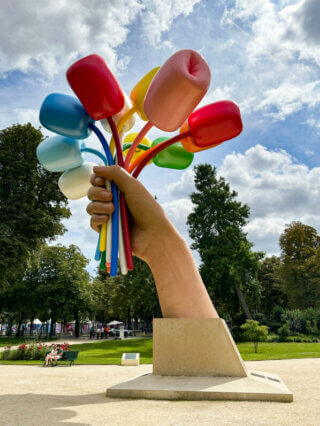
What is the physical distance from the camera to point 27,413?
16.9 feet

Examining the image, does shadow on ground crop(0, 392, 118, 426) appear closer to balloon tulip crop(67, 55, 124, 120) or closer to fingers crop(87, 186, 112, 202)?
fingers crop(87, 186, 112, 202)

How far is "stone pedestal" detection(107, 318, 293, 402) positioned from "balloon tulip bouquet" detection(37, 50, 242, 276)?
1.82 m

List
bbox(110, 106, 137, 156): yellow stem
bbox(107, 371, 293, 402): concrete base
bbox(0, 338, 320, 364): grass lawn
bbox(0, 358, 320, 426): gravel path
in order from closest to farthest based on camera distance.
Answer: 1. bbox(0, 358, 320, 426): gravel path
2. bbox(107, 371, 293, 402): concrete base
3. bbox(110, 106, 137, 156): yellow stem
4. bbox(0, 338, 320, 364): grass lawn

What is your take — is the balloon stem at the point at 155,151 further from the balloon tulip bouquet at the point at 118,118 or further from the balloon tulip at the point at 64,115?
the balloon tulip at the point at 64,115

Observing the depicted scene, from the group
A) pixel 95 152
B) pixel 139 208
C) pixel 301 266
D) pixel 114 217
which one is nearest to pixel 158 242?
pixel 139 208

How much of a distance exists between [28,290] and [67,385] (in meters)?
28.9

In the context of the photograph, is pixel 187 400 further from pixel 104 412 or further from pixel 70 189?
pixel 70 189

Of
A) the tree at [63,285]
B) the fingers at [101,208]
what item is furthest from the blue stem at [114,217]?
the tree at [63,285]

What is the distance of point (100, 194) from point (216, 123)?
3.35m

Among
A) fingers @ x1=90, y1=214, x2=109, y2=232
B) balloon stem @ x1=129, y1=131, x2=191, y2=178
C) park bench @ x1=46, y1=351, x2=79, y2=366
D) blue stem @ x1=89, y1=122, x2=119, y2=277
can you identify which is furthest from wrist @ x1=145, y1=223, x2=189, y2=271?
park bench @ x1=46, y1=351, x2=79, y2=366

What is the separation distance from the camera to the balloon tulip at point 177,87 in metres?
6.73

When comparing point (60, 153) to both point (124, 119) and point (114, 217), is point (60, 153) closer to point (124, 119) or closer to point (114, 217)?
point (124, 119)

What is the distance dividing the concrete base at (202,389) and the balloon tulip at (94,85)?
6.09 m

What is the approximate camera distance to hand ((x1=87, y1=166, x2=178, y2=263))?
25.2 ft
